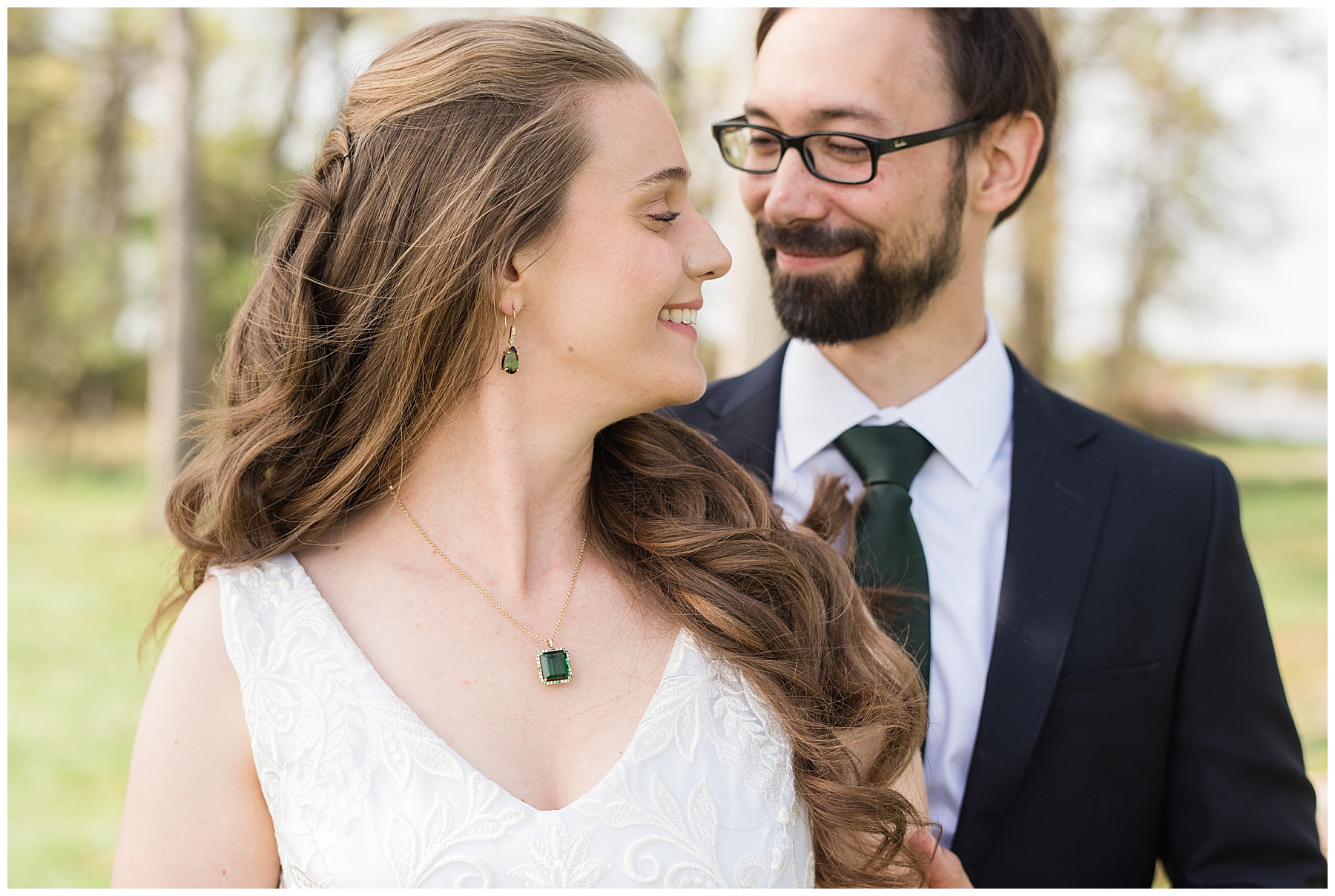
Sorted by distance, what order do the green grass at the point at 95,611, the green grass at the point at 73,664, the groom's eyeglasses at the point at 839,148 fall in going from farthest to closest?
the green grass at the point at 95,611, the green grass at the point at 73,664, the groom's eyeglasses at the point at 839,148

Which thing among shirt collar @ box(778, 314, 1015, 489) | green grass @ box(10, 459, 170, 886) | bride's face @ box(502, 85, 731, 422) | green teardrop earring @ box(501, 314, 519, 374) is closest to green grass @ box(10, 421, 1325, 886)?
green grass @ box(10, 459, 170, 886)

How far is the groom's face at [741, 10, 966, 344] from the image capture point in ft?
8.52

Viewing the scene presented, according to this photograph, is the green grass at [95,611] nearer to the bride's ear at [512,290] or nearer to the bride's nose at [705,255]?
the bride's ear at [512,290]

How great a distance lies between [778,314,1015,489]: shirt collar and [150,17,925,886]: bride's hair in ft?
1.30

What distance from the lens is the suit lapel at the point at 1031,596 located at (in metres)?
2.26

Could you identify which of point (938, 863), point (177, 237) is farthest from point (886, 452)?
point (177, 237)

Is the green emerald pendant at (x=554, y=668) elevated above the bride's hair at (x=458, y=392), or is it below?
below

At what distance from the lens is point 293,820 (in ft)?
5.88

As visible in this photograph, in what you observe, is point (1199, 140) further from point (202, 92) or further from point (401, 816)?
point (401, 816)

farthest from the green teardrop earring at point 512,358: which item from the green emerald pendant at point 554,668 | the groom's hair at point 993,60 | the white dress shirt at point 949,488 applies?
the groom's hair at point 993,60

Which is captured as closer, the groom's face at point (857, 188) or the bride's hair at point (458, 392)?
the bride's hair at point (458, 392)

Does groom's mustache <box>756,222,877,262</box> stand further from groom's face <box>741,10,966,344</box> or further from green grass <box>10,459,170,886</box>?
green grass <box>10,459,170,886</box>

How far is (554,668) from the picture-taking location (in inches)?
76.7

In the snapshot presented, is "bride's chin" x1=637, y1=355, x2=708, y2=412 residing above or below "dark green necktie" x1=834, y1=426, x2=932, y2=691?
→ above
